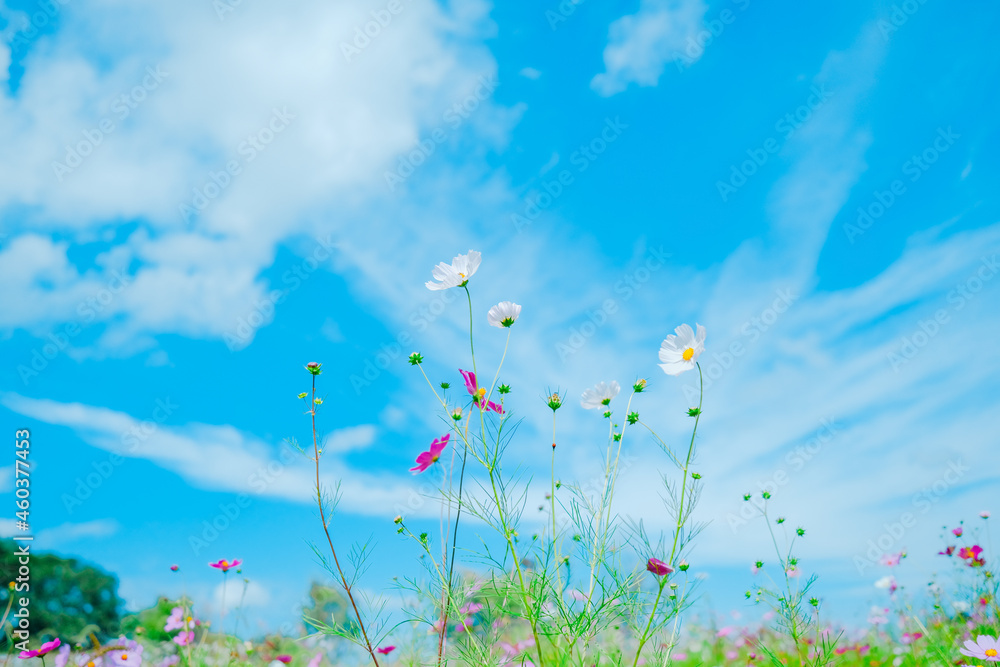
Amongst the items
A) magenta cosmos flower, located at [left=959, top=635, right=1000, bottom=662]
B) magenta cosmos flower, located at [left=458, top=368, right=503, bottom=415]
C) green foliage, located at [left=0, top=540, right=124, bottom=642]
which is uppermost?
green foliage, located at [left=0, top=540, right=124, bottom=642]

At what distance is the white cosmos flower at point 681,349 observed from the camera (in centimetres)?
190

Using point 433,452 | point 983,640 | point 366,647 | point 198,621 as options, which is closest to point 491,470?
point 433,452

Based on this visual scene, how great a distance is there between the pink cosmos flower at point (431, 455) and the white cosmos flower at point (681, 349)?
703mm

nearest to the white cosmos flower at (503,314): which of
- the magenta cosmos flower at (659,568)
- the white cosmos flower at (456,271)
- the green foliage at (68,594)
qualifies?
the white cosmos flower at (456,271)

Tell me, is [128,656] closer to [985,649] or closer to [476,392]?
[476,392]

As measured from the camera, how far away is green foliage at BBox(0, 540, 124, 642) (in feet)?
28.8

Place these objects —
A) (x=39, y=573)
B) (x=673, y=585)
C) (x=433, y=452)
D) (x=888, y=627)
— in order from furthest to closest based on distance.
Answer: (x=39, y=573) < (x=888, y=627) < (x=433, y=452) < (x=673, y=585)

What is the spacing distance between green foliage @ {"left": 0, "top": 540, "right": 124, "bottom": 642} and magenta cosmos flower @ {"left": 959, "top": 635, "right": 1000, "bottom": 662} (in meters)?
9.72

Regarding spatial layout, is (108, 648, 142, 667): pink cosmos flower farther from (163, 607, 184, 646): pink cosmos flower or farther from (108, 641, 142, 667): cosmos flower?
(163, 607, 184, 646): pink cosmos flower

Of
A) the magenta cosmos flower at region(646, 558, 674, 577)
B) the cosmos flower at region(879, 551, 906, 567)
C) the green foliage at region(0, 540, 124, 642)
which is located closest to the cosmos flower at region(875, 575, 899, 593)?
the cosmos flower at region(879, 551, 906, 567)

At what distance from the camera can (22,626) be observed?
10.7 ft

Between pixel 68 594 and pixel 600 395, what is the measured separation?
398 inches

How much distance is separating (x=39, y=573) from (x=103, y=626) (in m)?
1.14

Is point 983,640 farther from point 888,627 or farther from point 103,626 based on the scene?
point 103,626
